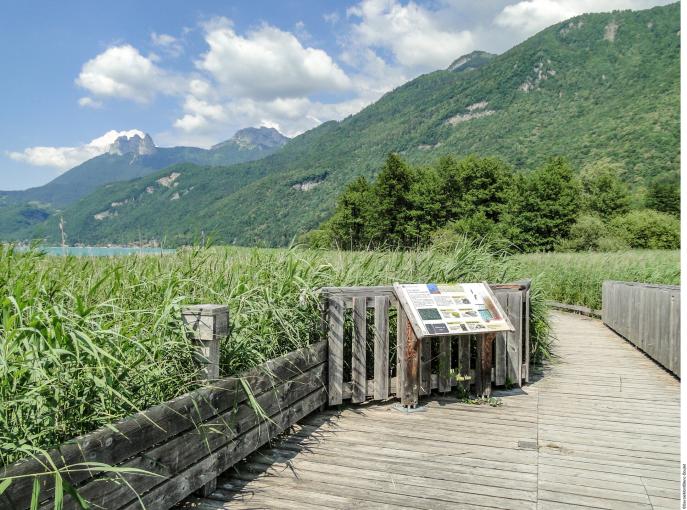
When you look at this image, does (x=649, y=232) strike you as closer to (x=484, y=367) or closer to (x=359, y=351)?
(x=484, y=367)

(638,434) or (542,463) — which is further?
(638,434)

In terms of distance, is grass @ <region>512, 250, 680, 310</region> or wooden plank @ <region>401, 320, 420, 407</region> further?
grass @ <region>512, 250, 680, 310</region>

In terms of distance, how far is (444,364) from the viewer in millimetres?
5176

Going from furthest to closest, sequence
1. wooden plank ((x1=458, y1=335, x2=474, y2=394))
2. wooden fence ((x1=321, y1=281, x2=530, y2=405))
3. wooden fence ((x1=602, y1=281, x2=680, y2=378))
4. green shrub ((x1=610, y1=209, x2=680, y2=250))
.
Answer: green shrub ((x1=610, y1=209, x2=680, y2=250)) → wooden fence ((x1=602, y1=281, x2=680, y2=378)) → wooden plank ((x1=458, y1=335, x2=474, y2=394)) → wooden fence ((x1=321, y1=281, x2=530, y2=405))

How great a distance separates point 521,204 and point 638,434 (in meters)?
43.3

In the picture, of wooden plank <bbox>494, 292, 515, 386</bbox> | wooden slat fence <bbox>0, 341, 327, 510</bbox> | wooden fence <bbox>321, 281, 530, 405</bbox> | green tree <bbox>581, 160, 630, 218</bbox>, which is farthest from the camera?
green tree <bbox>581, 160, 630, 218</bbox>

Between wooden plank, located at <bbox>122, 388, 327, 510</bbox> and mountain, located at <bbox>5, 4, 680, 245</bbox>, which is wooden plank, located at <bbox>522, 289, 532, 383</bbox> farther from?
mountain, located at <bbox>5, 4, 680, 245</bbox>

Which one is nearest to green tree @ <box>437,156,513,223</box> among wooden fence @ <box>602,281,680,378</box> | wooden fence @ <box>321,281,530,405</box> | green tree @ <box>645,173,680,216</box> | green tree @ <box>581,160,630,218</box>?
green tree @ <box>581,160,630,218</box>

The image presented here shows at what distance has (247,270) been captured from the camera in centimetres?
440

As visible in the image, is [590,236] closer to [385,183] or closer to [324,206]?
[385,183]

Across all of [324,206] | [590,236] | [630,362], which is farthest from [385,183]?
[324,206]

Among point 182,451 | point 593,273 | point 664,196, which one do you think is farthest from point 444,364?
point 664,196

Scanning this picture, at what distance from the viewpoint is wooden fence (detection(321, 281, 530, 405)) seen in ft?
15.2

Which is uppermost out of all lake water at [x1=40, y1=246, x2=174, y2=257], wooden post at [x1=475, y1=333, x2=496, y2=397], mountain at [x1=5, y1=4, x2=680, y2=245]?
mountain at [x1=5, y1=4, x2=680, y2=245]
